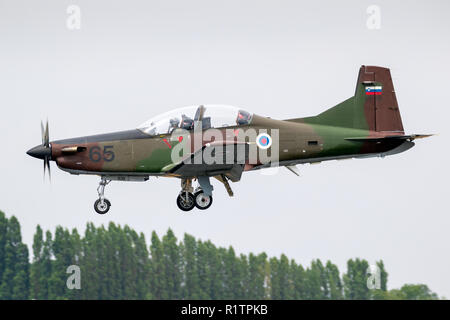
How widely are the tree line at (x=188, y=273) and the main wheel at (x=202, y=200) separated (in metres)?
72.1

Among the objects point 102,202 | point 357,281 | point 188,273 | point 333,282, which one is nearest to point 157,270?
point 188,273

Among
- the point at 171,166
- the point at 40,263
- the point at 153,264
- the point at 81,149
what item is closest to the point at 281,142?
the point at 171,166

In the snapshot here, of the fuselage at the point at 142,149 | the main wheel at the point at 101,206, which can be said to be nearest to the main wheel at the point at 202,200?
the fuselage at the point at 142,149

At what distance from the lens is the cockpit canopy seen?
32.8 metres

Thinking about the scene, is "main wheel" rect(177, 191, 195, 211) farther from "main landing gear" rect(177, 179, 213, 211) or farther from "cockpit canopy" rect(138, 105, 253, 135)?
"cockpit canopy" rect(138, 105, 253, 135)

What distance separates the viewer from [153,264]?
106125mm

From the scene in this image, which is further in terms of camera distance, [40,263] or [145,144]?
[40,263]

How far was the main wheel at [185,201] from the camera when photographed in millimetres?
33562
